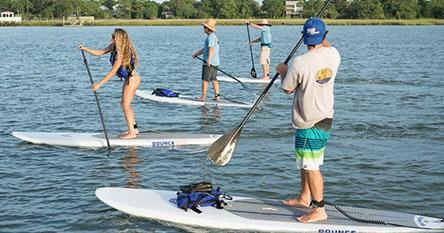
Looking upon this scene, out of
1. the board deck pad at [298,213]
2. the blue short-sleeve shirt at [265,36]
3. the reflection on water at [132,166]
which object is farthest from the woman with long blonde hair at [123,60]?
the blue short-sleeve shirt at [265,36]

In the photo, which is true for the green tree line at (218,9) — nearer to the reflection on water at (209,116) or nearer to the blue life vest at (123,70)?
the reflection on water at (209,116)

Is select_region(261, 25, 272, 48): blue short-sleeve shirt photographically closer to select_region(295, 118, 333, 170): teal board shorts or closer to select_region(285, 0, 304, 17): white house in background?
select_region(295, 118, 333, 170): teal board shorts

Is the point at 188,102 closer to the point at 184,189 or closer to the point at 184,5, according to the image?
the point at 184,189

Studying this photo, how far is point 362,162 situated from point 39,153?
5.98 meters

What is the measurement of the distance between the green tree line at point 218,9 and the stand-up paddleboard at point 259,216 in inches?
4997

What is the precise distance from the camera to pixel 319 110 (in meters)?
7.10

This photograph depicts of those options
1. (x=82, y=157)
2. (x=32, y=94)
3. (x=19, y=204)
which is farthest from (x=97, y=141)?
(x=32, y=94)

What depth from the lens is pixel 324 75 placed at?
7031 millimetres

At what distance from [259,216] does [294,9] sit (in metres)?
170

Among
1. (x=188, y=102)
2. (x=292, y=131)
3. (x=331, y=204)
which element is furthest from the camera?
(x=188, y=102)

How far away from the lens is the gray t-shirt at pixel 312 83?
22.9 feet

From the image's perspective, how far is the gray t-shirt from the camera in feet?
22.9

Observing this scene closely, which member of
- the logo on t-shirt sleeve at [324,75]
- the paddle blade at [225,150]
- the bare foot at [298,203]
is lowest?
the bare foot at [298,203]

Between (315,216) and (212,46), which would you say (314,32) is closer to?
(315,216)
